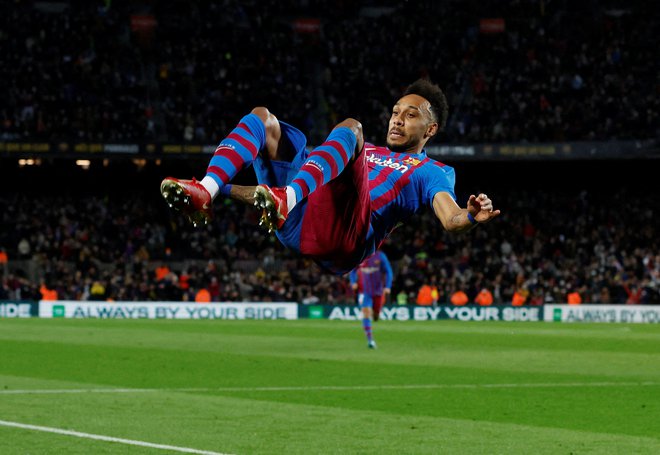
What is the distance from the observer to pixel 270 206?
20.4 feet

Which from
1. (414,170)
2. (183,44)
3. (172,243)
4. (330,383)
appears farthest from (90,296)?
(414,170)

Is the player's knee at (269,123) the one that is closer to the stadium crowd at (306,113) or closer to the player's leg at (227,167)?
the player's leg at (227,167)

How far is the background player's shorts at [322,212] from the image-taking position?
7.69 m

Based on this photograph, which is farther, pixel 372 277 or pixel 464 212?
pixel 372 277

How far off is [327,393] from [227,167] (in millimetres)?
8950

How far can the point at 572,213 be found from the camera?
4322cm

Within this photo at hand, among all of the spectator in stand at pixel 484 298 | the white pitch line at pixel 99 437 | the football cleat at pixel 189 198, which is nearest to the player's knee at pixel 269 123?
the football cleat at pixel 189 198

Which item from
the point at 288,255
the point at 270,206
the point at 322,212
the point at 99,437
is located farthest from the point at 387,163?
the point at 288,255

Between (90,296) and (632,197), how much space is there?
66.4 feet

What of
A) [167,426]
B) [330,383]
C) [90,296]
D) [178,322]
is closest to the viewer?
[167,426]

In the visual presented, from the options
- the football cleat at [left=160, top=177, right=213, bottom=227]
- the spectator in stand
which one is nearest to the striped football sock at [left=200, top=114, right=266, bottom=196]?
the football cleat at [left=160, top=177, right=213, bottom=227]

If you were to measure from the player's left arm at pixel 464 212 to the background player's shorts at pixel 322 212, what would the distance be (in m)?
0.55

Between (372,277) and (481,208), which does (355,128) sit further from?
(372,277)

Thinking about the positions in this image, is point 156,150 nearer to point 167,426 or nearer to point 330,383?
point 330,383
